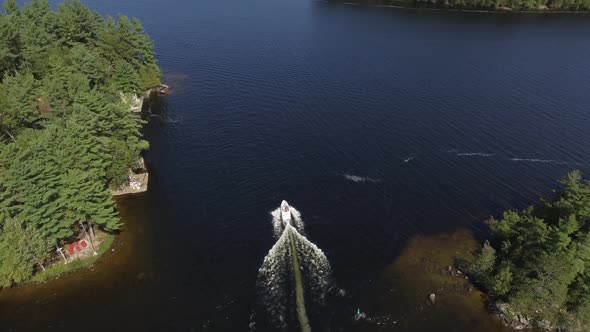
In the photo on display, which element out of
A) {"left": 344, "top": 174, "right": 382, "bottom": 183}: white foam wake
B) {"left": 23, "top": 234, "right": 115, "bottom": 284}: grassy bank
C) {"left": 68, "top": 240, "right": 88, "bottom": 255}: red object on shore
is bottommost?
{"left": 23, "top": 234, "right": 115, "bottom": 284}: grassy bank

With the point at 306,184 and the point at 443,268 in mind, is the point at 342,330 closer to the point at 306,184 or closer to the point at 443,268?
the point at 443,268

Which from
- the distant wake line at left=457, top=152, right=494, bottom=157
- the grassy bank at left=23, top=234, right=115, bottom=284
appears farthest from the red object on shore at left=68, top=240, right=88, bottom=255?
the distant wake line at left=457, top=152, right=494, bottom=157

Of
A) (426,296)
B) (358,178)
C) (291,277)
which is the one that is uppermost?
(358,178)

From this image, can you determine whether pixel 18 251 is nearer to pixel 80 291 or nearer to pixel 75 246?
pixel 75 246

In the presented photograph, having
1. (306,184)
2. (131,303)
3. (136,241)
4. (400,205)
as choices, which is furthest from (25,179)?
(400,205)

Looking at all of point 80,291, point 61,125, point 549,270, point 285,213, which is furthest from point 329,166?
point 61,125

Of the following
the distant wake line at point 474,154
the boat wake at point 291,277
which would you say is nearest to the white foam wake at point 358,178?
the boat wake at point 291,277

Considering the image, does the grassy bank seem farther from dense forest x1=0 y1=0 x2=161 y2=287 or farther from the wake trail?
the wake trail

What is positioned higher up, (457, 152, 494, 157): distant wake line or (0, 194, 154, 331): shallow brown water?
(457, 152, 494, 157): distant wake line
